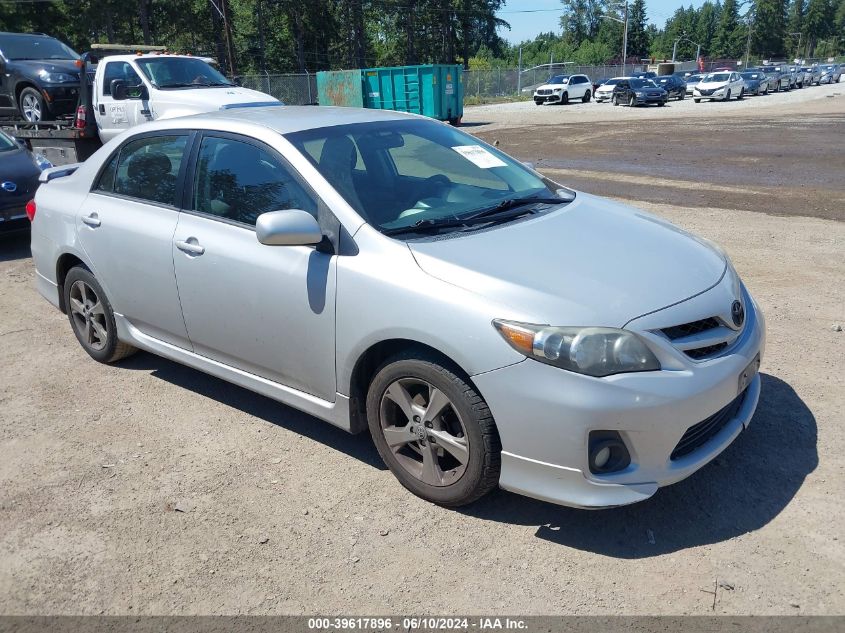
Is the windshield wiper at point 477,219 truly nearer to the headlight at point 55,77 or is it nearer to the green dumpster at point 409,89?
the headlight at point 55,77

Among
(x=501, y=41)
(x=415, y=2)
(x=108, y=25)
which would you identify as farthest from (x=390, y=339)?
(x=501, y=41)

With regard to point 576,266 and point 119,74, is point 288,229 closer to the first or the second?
point 576,266

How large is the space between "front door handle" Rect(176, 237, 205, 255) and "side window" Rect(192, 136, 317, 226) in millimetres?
190

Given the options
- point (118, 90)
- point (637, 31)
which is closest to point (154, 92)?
point (118, 90)

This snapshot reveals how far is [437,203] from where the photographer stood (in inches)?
148

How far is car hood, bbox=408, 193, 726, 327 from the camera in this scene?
9.61 ft

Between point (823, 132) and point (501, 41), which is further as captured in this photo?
point (501, 41)

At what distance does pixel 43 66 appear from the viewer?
534 inches

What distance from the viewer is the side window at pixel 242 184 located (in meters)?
3.68

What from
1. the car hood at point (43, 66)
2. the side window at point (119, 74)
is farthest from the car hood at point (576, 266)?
the car hood at point (43, 66)

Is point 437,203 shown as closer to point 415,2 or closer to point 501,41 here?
point 415,2

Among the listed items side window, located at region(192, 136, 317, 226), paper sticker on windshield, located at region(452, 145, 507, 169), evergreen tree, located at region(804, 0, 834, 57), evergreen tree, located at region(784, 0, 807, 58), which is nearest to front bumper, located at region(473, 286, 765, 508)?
side window, located at region(192, 136, 317, 226)

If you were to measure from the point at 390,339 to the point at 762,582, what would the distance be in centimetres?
178

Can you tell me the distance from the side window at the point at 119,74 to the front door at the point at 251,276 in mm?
9897
